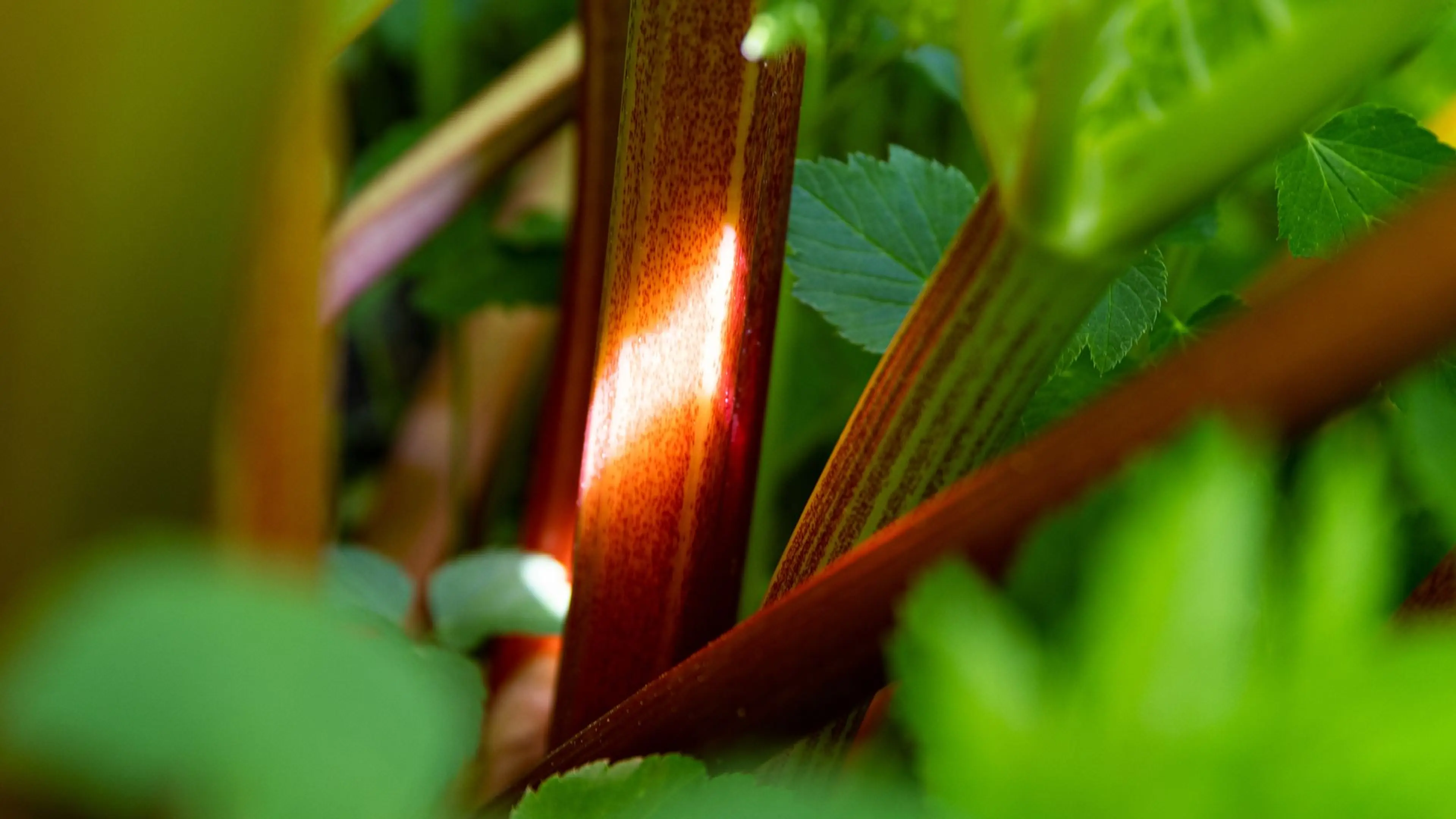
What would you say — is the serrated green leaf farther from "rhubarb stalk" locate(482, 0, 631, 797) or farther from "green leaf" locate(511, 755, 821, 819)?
"rhubarb stalk" locate(482, 0, 631, 797)

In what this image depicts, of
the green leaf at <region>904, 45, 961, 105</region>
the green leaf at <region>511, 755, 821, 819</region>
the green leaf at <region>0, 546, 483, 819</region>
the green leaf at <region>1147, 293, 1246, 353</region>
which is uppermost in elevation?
the green leaf at <region>904, 45, 961, 105</region>

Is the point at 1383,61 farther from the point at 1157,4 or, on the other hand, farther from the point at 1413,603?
the point at 1413,603

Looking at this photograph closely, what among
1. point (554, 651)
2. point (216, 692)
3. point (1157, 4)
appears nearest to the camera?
point (216, 692)

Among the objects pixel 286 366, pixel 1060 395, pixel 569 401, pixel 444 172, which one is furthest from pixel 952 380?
pixel 444 172

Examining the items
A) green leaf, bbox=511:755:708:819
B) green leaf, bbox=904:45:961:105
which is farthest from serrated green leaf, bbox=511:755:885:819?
green leaf, bbox=904:45:961:105

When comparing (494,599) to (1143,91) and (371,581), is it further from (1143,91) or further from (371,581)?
(1143,91)

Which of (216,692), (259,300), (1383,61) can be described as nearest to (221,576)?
(216,692)
